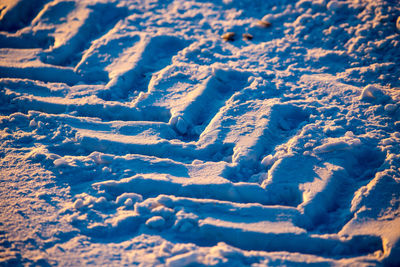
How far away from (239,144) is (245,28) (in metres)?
1.35

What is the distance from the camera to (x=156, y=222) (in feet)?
5.17

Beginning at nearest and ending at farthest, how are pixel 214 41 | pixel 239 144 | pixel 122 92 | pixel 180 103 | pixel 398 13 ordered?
pixel 239 144 → pixel 180 103 → pixel 122 92 → pixel 398 13 → pixel 214 41

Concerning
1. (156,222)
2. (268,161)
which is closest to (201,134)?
(268,161)

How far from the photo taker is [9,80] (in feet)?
8.13

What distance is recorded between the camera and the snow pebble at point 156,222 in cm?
158

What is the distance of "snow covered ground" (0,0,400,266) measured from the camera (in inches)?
60.4

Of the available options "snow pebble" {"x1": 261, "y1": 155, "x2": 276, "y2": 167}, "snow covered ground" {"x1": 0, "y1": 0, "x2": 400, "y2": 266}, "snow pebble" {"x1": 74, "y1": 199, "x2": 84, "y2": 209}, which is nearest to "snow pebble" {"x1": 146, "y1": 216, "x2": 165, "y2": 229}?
"snow covered ground" {"x1": 0, "y1": 0, "x2": 400, "y2": 266}

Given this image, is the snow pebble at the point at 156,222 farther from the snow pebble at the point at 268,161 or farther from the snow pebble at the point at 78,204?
the snow pebble at the point at 268,161

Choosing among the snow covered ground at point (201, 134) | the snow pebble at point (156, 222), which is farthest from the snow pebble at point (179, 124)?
the snow pebble at point (156, 222)

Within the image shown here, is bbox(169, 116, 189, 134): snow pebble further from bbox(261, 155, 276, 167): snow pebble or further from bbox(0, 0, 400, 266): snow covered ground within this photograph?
bbox(261, 155, 276, 167): snow pebble

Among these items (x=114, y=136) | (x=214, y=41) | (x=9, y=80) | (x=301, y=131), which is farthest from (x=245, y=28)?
(x=9, y=80)

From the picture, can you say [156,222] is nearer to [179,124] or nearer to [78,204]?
[78,204]

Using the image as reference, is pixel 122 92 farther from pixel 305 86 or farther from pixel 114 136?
pixel 305 86

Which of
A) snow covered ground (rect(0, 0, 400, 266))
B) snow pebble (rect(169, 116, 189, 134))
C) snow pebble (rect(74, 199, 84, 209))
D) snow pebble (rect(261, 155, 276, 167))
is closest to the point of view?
snow covered ground (rect(0, 0, 400, 266))
